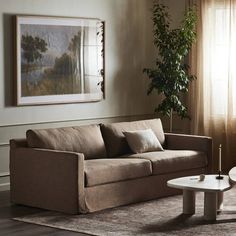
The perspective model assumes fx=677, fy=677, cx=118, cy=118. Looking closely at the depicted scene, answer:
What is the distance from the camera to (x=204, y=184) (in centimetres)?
627

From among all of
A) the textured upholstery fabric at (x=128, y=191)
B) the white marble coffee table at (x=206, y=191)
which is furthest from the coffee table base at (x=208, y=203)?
the textured upholstery fabric at (x=128, y=191)

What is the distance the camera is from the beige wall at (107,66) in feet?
24.4

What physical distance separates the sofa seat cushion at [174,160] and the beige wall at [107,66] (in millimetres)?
1257

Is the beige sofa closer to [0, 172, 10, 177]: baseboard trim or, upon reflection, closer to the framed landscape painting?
[0, 172, 10, 177]: baseboard trim

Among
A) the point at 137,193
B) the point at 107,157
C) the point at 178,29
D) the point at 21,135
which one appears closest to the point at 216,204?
the point at 137,193

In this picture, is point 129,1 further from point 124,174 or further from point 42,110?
point 124,174

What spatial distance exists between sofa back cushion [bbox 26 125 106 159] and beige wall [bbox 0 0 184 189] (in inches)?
32.1

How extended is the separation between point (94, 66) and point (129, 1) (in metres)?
1.11

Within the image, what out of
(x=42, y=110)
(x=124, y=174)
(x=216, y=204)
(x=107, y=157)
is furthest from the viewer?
(x=42, y=110)

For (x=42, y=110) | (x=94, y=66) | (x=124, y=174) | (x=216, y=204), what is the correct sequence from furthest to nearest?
1. (x=94, y=66)
2. (x=42, y=110)
3. (x=124, y=174)
4. (x=216, y=204)

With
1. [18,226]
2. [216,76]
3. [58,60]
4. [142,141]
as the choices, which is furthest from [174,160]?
[18,226]

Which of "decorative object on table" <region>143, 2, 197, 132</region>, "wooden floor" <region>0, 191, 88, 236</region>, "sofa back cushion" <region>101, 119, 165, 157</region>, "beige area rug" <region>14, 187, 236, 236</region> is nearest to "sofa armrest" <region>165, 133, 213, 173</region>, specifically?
"sofa back cushion" <region>101, 119, 165, 157</region>

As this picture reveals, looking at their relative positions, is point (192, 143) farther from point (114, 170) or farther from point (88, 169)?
point (88, 169)

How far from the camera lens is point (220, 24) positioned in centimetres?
879
